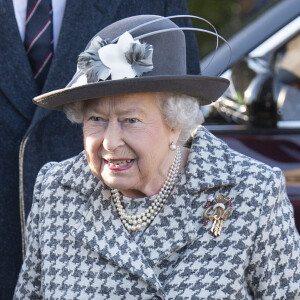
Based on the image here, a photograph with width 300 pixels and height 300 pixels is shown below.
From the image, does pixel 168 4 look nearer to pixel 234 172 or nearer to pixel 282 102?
pixel 282 102

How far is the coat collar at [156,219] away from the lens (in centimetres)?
278

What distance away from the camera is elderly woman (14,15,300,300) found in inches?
104

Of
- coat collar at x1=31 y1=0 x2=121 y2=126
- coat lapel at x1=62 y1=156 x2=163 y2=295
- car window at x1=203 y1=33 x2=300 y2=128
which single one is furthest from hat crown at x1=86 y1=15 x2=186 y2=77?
car window at x1=203 y1=33 x2=300 y2=128

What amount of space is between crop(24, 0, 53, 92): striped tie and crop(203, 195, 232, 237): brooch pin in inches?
40.7

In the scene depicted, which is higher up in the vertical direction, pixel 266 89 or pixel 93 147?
pixel 266 89

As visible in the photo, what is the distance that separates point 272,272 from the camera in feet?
8.96

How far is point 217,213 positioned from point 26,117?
1036mm

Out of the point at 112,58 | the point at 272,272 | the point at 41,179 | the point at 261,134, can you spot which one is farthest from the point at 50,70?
the point at 272,272

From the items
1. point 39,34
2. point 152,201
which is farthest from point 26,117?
point 152,201

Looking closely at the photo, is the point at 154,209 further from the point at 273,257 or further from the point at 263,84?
the point at 263,84

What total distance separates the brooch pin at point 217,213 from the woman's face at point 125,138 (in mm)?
238

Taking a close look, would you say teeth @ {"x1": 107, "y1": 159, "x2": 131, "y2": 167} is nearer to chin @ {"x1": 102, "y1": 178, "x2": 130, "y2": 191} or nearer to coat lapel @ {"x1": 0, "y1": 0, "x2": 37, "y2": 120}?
chin @ {"x1": 102, "y1": 178, "x2": 130, "y2": 191}

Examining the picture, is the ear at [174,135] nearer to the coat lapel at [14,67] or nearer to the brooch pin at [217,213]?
the brooch pin at [217,213]

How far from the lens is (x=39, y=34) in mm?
3377
